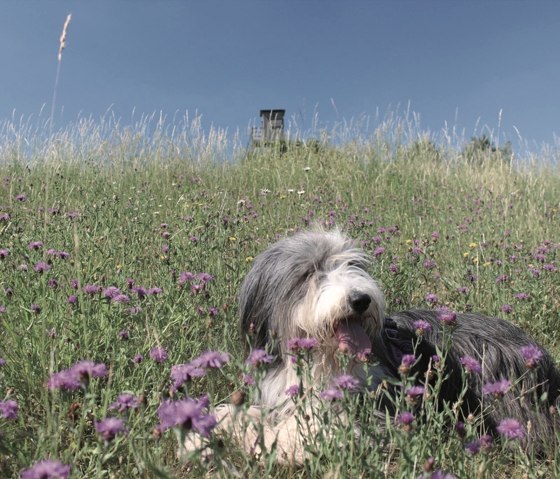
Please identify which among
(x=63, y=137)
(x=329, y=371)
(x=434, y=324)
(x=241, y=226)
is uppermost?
(x=63, y=137)

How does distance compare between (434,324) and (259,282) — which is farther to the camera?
(434,324)

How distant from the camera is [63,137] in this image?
1035 cm

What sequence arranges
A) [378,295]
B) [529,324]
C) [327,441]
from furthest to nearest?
[529,324] → [378,295] → [327,441]

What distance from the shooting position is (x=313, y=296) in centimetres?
280

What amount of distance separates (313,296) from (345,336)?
0.27 metres

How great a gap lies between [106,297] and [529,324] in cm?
319

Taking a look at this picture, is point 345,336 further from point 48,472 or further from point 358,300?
point 48,472

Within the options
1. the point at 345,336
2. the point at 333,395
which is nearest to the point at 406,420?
the point at 333,395

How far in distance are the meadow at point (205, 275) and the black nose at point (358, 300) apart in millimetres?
503

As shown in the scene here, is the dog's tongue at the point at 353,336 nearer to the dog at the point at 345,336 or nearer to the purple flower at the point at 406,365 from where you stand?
the dog at the point at 345,336

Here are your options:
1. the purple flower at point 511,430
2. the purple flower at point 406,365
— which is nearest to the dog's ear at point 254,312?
the purple flower at point 406,365

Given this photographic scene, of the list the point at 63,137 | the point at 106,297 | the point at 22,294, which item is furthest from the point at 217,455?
the point at 63,137

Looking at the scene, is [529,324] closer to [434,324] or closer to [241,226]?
[434,324]

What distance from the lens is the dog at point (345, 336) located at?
268 cm
